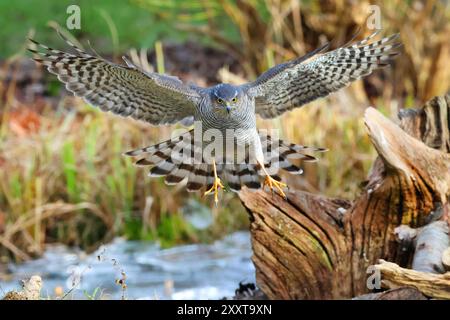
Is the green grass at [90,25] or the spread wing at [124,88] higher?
the green grass at [90,25]

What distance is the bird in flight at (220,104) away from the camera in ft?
19.3

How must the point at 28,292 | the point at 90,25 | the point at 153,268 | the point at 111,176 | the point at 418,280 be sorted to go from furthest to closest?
the point at 90,25
the point at 111,176
the point at 153,268
the point at 418,280
the point at 28,292

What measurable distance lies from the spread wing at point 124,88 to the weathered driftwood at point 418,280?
74.2 inches

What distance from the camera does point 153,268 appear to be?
8500mm

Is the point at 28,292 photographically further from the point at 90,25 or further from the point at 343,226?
the point at 90,25

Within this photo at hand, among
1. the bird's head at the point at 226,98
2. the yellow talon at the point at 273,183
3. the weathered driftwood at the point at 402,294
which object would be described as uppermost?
the bird's head at the point at 226,98

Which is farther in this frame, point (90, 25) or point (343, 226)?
point (90, 25)

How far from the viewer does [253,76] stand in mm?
11258

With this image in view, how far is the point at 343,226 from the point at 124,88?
1790 millimetres

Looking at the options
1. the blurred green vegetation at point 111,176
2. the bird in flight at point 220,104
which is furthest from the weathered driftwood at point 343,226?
the blurred green vegetation at point 111,176

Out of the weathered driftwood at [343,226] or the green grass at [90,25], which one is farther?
the green grass at [90,25]

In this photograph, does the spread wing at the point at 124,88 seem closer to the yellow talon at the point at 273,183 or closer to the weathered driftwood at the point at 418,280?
the yellow talon at the point at 273,183

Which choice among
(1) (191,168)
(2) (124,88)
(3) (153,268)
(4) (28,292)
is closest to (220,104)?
(1) (191,168)
